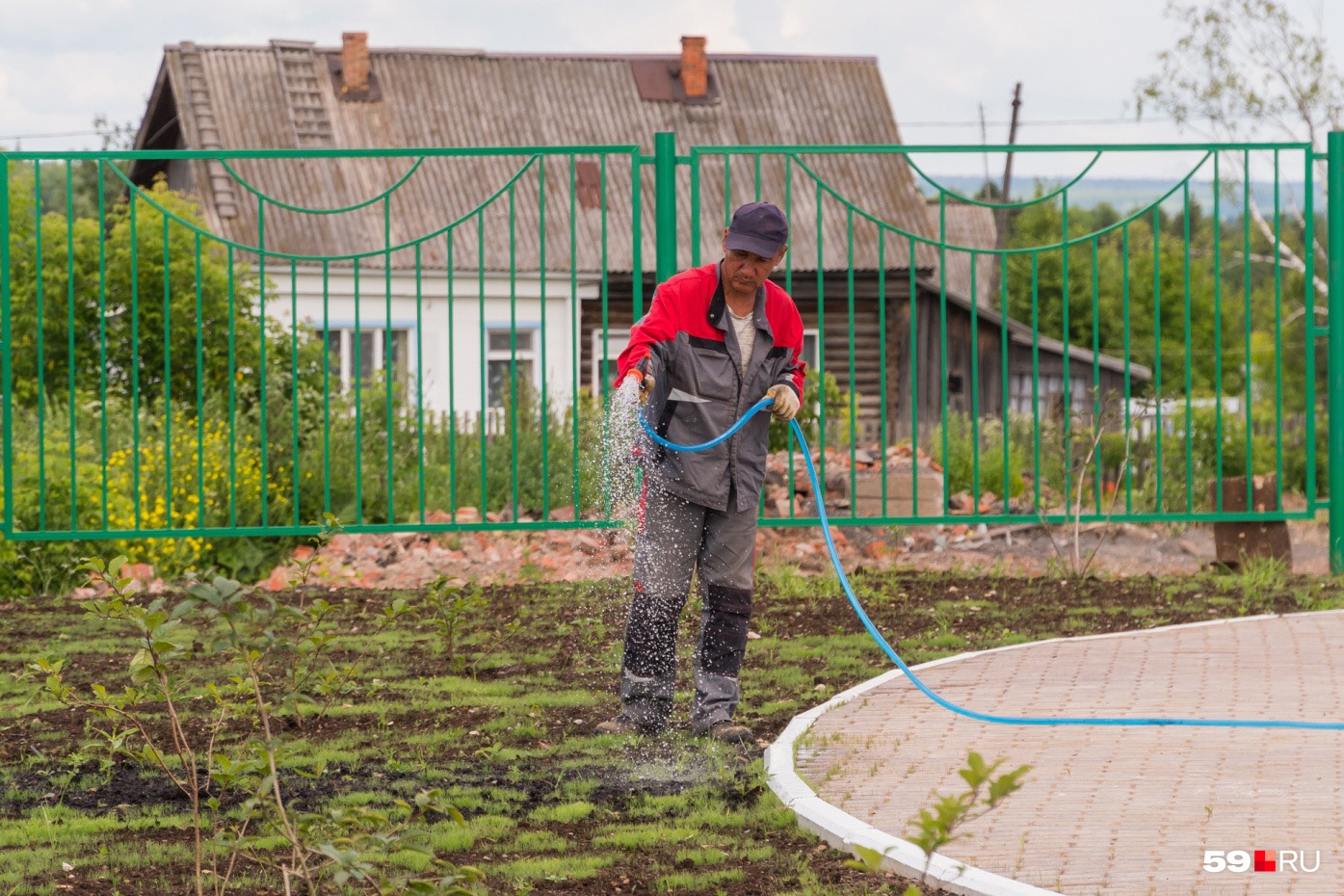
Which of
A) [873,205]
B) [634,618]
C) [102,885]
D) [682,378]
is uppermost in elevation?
[873,205]

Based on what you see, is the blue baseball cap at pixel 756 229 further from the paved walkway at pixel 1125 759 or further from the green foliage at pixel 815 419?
the green foliage at pixel 815 419

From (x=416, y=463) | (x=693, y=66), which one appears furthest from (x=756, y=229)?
(x=693, y=66)

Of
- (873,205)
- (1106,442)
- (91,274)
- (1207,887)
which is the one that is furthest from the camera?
(873,205)

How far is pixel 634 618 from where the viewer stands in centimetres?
529

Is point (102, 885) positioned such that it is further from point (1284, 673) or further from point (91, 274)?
point (91, 274)

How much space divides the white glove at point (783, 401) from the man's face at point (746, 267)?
34 centimetres

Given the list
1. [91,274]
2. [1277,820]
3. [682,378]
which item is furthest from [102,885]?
→ [91,274]

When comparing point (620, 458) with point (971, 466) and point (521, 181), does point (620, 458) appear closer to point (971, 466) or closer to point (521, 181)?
point (971, 466)

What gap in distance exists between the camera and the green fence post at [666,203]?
8.27 metres

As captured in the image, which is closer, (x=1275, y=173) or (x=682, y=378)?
(x=682, y=378)

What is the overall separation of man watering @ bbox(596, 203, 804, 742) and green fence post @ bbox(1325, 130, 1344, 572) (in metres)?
4.70

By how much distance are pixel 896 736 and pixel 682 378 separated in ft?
4.44

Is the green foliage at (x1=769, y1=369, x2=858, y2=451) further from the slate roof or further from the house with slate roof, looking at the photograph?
the slate roof
